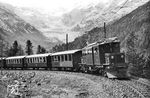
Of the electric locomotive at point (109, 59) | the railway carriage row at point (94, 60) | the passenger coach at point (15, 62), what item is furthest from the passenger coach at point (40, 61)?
the electric locomotive at point (109, 59)

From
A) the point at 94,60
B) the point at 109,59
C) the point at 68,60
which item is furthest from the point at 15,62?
the point at 109,59

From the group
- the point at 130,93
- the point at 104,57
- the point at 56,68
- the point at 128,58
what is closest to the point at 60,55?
the point at 56,68

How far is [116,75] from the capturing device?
20.0m

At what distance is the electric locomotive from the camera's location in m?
20.1

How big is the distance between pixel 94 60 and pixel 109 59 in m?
3.07

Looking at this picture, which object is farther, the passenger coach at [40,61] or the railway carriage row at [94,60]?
the passenger coach at [40,61]

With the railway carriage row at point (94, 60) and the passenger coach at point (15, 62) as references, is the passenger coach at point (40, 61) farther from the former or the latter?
the passenger coach at point (15, 62)

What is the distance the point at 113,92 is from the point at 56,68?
25.9 metres

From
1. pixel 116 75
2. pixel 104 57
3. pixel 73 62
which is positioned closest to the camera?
pixel 116 75

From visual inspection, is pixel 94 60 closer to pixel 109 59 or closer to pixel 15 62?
pixel 109 59

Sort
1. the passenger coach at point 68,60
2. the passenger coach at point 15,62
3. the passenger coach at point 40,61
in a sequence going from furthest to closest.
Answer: the passenger coach at point 15,62 → the passenger coach at point 40,61 → the passenger coach at point 68,60

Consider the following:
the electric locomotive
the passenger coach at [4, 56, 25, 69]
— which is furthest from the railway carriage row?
the passenger coach at [4, 56, 25, 69]

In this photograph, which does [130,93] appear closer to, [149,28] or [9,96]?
[9,96]

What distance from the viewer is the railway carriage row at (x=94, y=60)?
20.2 meters
